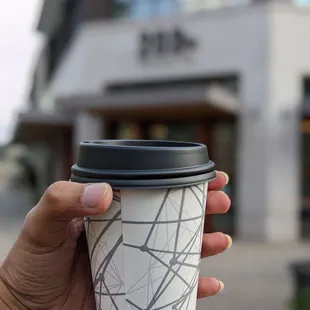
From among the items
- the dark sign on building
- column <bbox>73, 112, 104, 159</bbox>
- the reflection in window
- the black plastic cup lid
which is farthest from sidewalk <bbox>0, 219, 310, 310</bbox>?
the reflection in window

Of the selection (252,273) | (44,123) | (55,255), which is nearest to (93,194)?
(55,255)

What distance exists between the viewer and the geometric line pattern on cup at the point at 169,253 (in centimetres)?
133

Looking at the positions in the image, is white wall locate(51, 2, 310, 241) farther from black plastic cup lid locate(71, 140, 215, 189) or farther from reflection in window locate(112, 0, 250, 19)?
black plastic cup lid locate(71, 140, 215, 189)

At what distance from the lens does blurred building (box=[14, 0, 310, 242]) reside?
1088 cm

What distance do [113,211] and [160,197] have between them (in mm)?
141

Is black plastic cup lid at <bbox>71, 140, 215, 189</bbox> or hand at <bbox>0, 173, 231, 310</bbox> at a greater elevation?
black plastic cup lid at <bbox>71, 140, 215, 189</bbox>

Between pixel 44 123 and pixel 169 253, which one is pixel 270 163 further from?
pixel 169 253

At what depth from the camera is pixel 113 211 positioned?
1.33m

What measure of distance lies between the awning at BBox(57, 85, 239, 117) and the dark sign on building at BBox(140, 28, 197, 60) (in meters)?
1.46

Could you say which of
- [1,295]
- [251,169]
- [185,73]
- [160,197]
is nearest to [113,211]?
[160,197]

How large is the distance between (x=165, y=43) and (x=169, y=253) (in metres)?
11.0

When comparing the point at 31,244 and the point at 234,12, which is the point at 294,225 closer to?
the point at 234,12

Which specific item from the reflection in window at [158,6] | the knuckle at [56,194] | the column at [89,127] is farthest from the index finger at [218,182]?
the column at [89,127]

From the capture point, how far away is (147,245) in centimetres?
133
